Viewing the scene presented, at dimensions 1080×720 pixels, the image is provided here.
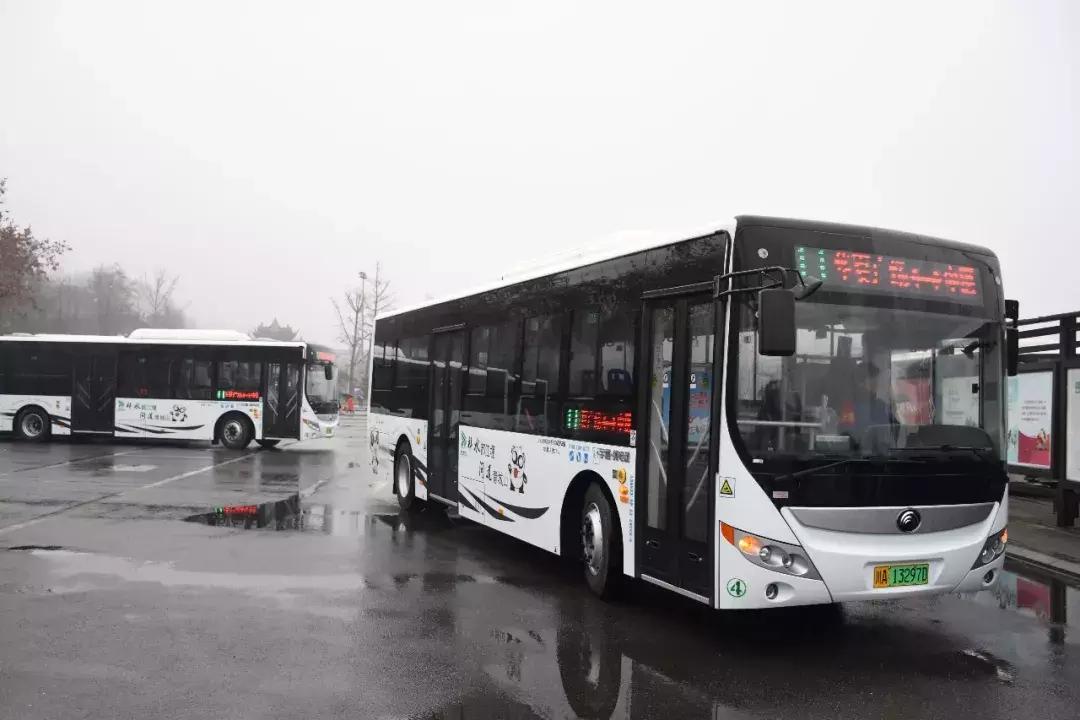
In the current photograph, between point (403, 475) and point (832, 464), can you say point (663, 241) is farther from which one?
point (403, 475)

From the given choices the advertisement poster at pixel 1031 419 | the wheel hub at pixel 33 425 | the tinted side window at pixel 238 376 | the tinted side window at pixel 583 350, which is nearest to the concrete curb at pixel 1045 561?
the advertisement poster at pixel 1031 419

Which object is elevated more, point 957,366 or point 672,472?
point 957,366

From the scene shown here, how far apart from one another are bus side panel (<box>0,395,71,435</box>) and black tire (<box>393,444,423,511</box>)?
52.3ft

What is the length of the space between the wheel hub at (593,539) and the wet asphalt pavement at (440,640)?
322 mm

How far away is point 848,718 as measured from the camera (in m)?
5.00

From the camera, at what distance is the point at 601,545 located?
25.1ft

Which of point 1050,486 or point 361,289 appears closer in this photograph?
point 1050,486

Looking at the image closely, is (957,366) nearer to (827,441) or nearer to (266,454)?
(827,441)

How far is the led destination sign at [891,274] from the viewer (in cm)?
620

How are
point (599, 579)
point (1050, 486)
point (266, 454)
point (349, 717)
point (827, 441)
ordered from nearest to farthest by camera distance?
1. point (349, 717)
2. point (827, 441)
3. point (599, 579)
4. point (1050, 486)
5. point (266, 454)

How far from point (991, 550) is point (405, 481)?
8.53m

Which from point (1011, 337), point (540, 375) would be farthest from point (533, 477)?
point (1011, 337)

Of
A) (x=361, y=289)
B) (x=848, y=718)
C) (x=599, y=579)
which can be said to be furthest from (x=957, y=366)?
(x=361, y=289)

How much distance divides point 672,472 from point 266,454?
18509mm
